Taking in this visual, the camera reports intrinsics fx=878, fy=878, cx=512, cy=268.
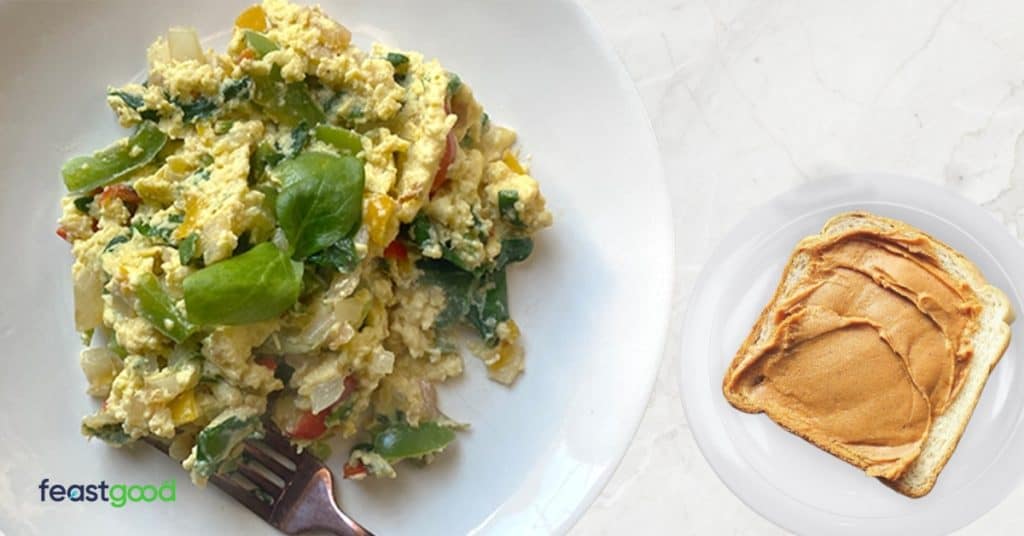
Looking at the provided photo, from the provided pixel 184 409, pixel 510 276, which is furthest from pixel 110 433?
pixel 510 276

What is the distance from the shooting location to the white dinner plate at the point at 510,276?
2072mm

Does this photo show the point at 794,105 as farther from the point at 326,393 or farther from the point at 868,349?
the point at 326,393

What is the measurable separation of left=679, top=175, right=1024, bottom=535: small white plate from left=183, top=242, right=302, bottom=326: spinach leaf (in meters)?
1.20

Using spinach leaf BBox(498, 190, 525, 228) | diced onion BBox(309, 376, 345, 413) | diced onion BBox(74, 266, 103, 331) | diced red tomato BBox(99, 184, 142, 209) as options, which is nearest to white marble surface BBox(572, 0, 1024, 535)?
spinach leaf BBox(498, 190, 525, 228)

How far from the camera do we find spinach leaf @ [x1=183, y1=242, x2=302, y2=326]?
5.42 ft

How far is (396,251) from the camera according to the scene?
1985 millimetres

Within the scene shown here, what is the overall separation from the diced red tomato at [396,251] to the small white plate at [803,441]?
2.89ft

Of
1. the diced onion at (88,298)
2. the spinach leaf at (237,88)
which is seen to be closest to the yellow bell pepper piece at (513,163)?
the spinach leaf at (237,88)

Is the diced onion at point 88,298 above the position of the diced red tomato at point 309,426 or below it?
above

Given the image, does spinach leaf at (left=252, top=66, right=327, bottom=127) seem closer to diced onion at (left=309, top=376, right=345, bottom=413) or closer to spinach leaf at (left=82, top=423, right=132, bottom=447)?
diced onion at (left=309, top=376, right=345, bottom=413)

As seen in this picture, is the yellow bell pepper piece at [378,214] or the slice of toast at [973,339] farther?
the slice of toast at [973,339]

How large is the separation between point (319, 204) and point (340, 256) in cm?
12

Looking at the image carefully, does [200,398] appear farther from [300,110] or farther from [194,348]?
[300,110]

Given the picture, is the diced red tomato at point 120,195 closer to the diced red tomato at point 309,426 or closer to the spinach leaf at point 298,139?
the spinach leaf at point 298,139
